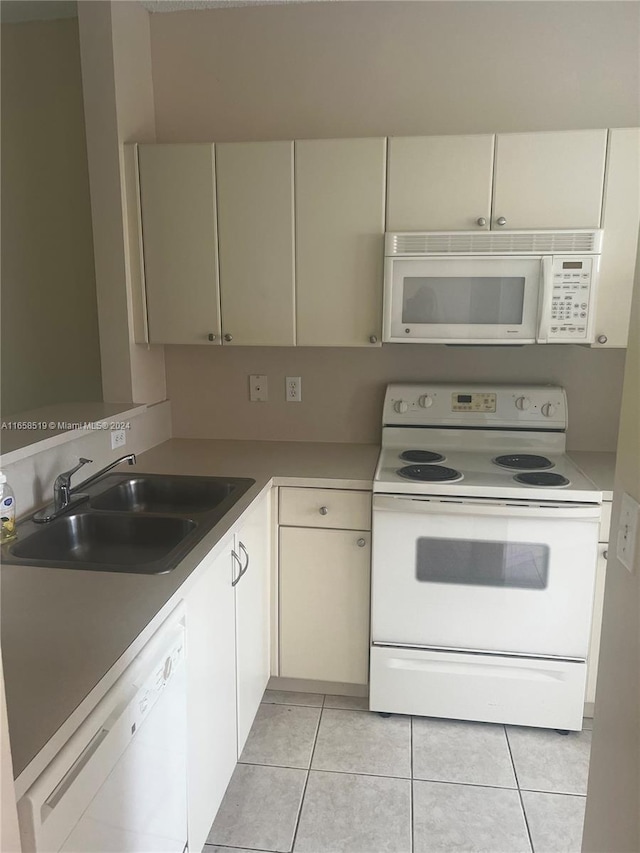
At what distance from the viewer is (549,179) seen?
7.35 ft

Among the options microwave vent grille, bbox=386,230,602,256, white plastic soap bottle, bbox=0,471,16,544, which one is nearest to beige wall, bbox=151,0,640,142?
microwave vent grille, bbox=386,230,602,256

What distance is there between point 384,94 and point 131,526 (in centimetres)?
195

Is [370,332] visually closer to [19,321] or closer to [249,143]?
[249,143]

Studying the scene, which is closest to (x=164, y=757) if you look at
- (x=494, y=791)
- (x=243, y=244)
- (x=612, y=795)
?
(x=612, y=795)

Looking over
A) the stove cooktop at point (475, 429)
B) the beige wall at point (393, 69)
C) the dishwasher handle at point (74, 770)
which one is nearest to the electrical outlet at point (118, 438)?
the stove cooktop at point (475, 429)

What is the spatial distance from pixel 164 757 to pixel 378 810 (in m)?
0.96

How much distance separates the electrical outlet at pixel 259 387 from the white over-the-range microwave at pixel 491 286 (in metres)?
0.68

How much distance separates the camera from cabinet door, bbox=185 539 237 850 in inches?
60.3

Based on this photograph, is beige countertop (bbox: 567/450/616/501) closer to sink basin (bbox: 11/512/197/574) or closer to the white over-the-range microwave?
the white over-the-range microwave

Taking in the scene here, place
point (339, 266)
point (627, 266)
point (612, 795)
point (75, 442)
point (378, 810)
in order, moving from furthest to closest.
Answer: point (339, 266)
point (627, 266)
point (75, 442)
point (378, 810)
point (612, 795)

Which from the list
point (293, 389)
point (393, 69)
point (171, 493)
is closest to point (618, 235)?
point (393, 69)

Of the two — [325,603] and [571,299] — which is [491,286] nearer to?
[571,299]

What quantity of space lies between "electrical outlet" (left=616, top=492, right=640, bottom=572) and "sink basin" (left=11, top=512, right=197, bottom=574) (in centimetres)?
117

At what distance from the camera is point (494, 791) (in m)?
2.03
